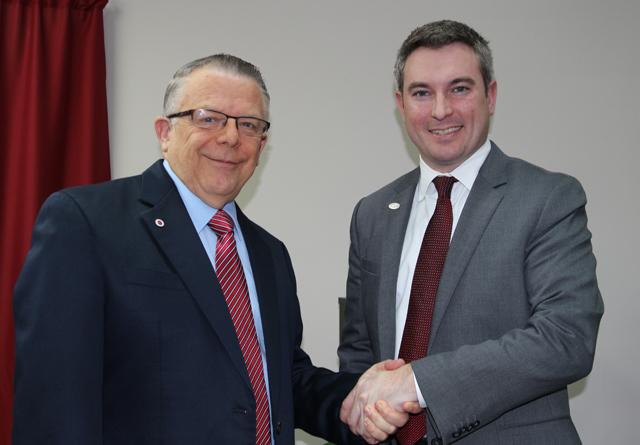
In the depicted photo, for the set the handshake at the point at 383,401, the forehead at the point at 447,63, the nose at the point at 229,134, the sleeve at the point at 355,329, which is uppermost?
the forehead at the point at 447,63

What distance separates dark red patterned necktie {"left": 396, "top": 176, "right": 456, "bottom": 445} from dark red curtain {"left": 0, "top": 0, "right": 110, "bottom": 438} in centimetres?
196

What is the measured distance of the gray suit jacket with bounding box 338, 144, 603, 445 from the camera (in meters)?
1.91

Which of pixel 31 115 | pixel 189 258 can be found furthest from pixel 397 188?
pixel 31 115

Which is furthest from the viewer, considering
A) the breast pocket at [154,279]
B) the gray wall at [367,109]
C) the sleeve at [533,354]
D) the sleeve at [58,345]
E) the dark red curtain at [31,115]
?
the gray wall at [367,109]

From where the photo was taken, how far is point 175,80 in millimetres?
2127

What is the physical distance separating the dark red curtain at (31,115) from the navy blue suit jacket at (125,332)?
1532 millimetres

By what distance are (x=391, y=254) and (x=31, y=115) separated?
6.61 ft

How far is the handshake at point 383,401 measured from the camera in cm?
202

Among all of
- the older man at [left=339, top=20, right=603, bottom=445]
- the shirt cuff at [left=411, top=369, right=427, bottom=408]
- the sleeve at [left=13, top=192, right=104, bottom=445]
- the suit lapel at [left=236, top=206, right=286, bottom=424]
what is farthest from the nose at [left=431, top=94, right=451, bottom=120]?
the sleeve at [left=13, top=192, right=104, bottom=445]

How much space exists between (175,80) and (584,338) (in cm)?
149

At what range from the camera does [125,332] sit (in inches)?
68.5

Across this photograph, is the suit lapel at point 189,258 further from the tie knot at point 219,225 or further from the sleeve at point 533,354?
the sleeve at point 533,354

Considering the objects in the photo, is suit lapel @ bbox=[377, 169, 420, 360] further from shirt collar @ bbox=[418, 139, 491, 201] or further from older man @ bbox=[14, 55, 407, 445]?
older man @ bbox=[14, 55, 407, 445]

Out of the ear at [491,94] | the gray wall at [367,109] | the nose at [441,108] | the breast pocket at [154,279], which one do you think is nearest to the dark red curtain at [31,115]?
the gray wall at [367,109]
